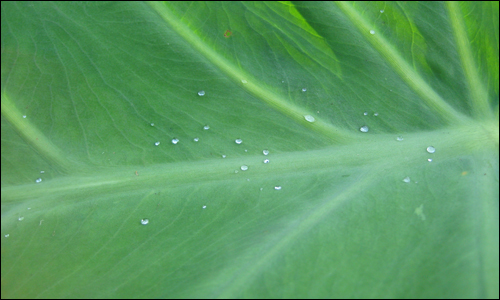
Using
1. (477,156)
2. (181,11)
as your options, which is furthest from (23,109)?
(477,156)

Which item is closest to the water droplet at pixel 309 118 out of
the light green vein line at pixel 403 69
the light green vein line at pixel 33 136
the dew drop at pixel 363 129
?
the dew drop at pixel 363 129

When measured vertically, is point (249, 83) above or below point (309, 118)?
above

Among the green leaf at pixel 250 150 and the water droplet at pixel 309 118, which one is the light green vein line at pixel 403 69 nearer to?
the green leaf at pixel 250 150

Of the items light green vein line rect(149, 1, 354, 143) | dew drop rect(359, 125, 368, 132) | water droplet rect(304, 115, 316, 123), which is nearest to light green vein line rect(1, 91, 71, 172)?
light green vein line rect(149, 1, 354, 143)

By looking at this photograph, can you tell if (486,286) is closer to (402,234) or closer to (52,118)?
(402,234)

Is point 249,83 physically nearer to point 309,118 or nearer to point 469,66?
point 309,118

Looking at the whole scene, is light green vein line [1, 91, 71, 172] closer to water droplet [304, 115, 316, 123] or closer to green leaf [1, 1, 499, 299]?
green leaf [1, 1, 499, 299]

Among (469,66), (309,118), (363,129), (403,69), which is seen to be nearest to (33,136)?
(309,118)
